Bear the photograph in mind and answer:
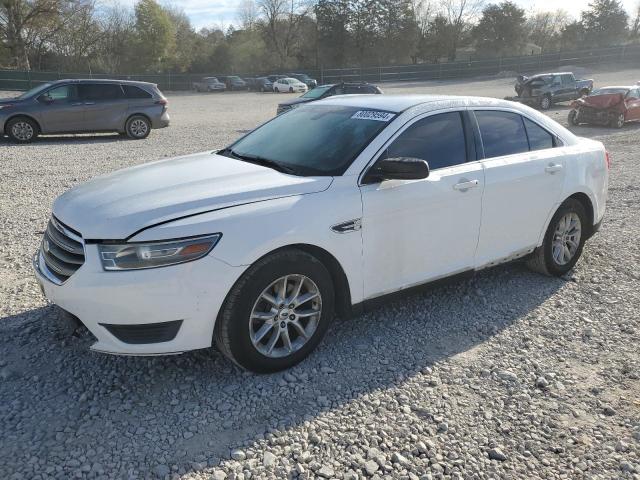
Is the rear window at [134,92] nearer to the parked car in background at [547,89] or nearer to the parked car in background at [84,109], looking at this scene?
the parked car in background at [84,109]

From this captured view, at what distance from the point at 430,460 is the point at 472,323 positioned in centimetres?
166

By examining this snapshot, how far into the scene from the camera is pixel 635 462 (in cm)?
273

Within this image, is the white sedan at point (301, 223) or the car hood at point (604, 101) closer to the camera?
the white sedan at point (301, 223)

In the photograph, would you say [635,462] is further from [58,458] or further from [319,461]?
[58,458]

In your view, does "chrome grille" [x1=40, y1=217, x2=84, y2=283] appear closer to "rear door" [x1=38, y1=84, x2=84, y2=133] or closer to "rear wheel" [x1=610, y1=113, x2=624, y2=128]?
"rear door" [x1=38, y1=84, x2=84, y2=133]

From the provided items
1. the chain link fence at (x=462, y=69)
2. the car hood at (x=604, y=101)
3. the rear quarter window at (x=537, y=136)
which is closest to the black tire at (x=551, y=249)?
the rear quarter window at (x=537, y=136)

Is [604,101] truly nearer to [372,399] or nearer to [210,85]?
[372,399]

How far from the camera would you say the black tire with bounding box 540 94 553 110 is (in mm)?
26359

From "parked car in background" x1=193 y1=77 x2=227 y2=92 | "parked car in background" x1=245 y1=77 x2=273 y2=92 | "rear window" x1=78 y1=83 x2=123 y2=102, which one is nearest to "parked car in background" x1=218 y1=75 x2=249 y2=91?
"parked car in background" x1=193 y1=77 x2=227 y2=92

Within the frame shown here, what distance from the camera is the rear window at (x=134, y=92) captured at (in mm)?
15188

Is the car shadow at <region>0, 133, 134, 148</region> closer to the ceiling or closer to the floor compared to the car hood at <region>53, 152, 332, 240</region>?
closer to the floor

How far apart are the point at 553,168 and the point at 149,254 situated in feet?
11.6

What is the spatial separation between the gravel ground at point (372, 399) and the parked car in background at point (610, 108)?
1565cm

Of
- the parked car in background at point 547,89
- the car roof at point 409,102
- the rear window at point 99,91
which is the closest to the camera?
the car roof at point 409,102
